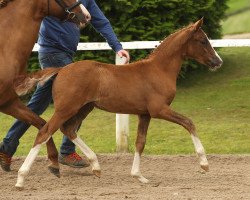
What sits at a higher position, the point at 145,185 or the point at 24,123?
the point at 24,123

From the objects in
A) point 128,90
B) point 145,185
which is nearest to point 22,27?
point 128,90

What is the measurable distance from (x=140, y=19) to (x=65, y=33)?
19.8ft

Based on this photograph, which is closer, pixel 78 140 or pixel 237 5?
pixel 78 140

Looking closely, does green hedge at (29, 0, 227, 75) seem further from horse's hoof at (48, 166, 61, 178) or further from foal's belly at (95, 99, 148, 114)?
foal's belly at (95, 99, 148, 114)

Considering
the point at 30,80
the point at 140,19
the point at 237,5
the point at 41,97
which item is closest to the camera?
the point at 30,80

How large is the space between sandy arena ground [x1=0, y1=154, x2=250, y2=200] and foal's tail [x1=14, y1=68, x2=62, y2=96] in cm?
98

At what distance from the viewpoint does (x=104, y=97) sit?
26.3 feet

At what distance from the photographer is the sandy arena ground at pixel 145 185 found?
7.52m

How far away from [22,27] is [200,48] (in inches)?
73.8

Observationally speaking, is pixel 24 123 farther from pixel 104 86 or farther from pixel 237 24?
pixel 237 24

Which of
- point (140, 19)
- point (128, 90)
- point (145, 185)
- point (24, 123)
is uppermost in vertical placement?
point (128, 90)

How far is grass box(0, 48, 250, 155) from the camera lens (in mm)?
11227

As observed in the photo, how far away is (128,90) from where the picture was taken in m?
8.09

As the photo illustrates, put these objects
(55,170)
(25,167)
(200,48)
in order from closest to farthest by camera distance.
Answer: (25,167)
(55,170)
(200,48)
